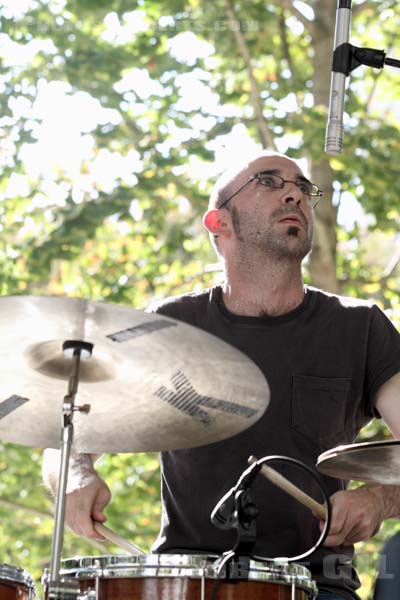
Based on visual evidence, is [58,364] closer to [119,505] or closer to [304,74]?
[119,505]

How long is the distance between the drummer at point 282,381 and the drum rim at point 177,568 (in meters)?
0.32

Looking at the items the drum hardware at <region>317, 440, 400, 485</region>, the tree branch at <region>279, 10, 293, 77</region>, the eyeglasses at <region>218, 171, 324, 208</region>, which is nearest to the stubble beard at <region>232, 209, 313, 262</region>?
the eyeglasses at <region>218, 171, 324, 208</region>

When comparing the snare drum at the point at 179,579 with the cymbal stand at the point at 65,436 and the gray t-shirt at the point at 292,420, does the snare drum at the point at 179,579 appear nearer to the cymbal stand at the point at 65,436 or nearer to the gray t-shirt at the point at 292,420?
the cymbal stand at the point at 65,436

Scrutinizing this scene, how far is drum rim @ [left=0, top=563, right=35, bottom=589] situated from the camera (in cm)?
231

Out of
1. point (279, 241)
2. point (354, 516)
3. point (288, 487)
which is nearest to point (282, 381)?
point (279, 241)

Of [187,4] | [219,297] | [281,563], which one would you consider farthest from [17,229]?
[281,563]

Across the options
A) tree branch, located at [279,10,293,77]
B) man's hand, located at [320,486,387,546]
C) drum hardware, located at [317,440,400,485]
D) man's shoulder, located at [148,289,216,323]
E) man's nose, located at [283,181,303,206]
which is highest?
tree branch, located at [279,10,293,77]

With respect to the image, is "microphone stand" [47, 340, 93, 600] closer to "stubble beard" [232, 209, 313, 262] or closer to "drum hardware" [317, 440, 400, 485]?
"drum hardware" [317, 440, 400, 485]

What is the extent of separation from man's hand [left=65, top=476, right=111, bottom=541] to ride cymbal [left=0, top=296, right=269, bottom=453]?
0.58ft

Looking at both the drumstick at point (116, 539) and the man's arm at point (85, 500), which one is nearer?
the drumstick at point (116, 539)

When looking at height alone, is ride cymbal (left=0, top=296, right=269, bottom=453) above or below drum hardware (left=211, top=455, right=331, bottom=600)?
above

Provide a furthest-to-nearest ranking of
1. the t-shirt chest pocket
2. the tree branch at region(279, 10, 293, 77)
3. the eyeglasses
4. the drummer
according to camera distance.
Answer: the tree branch at region(279, 10, 293, 77) < the eyeglasses < the t-shirt chest pocket < the drummer

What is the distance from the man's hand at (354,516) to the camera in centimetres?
259

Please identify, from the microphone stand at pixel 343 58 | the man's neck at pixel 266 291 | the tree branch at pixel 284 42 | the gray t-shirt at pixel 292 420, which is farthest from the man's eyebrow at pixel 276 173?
the tree branch at pixel 284 42
